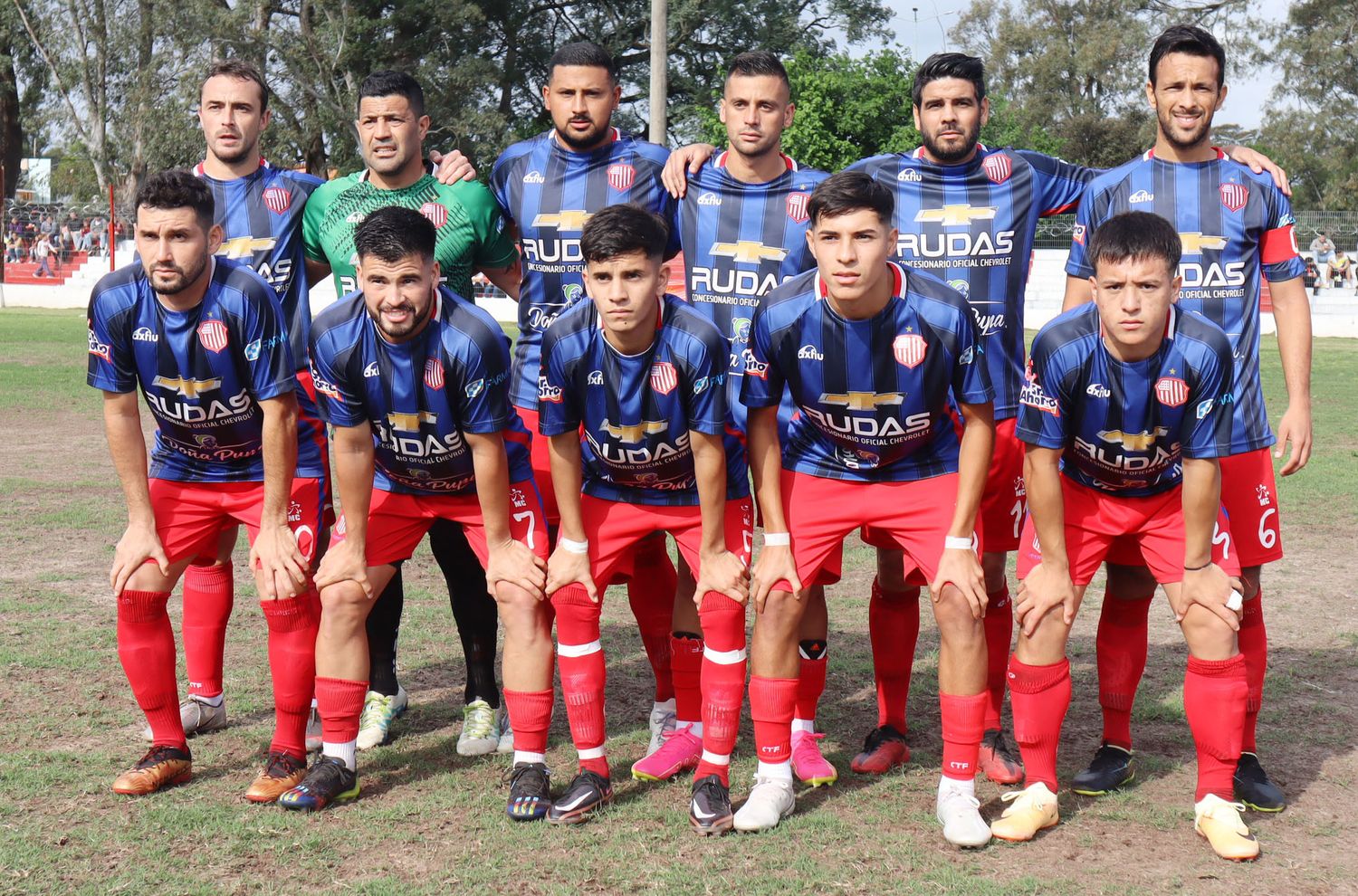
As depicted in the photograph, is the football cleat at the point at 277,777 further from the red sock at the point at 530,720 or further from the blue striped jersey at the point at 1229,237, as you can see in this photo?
the blue striped jersey at the point at 1229,237

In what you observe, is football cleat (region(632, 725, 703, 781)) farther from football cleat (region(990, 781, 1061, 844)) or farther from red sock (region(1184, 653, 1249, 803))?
red sock (region(1184, 653, 1249, 803))

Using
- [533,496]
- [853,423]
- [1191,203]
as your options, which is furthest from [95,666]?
[1191,203]

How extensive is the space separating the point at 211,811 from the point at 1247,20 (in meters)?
47.4

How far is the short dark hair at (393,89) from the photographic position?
209 inches

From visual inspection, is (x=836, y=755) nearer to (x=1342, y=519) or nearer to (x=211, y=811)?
(x=211, y=811)

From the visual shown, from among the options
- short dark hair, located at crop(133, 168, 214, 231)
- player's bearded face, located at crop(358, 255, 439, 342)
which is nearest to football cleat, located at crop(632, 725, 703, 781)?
player's bearded face, located at crop(358, 255, 439, 342)

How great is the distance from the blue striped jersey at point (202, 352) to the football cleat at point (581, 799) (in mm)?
1716

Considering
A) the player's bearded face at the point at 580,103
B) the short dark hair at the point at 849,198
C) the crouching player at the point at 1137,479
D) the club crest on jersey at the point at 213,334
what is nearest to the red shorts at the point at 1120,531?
the crouching player at the point at 1137,479

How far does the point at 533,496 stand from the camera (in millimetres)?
4809

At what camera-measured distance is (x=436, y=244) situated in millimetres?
5309

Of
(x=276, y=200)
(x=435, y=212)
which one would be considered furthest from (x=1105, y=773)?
(x=276, y=200)

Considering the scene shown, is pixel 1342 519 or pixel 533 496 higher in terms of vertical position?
pixel 533 496

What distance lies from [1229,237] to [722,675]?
2.41 m

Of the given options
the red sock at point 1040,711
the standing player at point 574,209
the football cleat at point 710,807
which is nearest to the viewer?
the football cleat at point 710,807
